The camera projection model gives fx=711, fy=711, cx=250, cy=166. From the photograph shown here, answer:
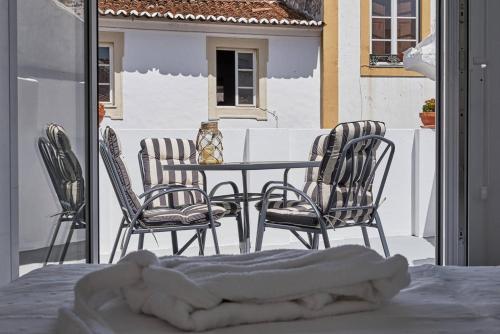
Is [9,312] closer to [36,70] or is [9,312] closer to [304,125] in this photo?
[36,70]

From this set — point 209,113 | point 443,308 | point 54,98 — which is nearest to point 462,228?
point 54,98

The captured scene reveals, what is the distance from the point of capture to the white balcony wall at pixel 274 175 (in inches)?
245

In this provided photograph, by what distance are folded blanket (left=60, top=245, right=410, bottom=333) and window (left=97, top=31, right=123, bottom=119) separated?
28.8 ft

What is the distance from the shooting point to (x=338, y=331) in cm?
123

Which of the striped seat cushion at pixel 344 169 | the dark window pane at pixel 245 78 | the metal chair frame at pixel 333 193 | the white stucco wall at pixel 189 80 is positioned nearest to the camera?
the metal chair frame at pixel 333 193

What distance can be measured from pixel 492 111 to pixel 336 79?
284 inches

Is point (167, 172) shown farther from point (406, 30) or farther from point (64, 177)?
point (406, 30)

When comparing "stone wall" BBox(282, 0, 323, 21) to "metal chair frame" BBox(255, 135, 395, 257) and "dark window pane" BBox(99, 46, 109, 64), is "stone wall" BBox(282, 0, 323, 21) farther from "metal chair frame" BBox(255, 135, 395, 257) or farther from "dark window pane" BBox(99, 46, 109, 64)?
"metal chair frame" BBox(255, 135, 395, 257)

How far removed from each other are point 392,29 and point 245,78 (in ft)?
8.06

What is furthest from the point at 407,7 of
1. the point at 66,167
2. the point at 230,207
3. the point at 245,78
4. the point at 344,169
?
the point at 66,167

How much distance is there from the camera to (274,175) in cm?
663

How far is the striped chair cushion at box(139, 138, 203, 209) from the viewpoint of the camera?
5.14 metres

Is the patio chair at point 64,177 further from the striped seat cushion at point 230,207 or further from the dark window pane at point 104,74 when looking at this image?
the dark window pane at point 104,74

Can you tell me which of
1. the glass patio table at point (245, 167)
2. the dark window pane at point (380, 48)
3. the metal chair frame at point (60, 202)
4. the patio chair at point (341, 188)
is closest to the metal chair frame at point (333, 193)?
the patio chair at point (341, 188)
